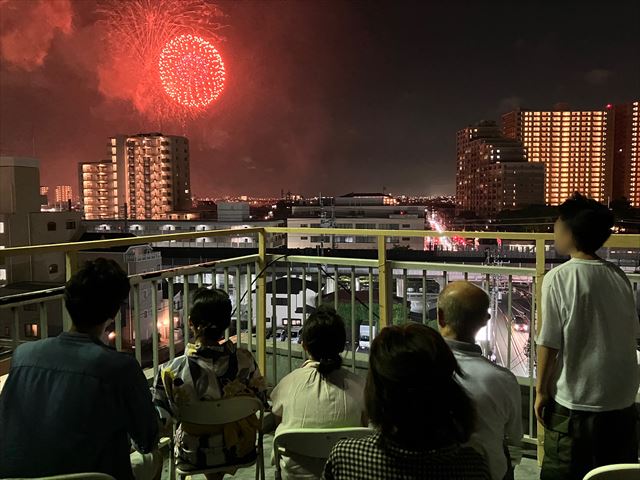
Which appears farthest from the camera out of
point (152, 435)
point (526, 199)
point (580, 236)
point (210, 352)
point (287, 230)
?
point (526, 199)

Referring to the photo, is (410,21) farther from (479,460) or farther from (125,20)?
(479,460)

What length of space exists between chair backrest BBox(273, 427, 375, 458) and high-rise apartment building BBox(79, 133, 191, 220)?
80451 mm

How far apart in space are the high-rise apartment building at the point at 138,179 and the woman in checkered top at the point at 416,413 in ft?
266

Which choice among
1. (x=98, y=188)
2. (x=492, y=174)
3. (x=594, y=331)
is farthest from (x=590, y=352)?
(x=492, y=174)

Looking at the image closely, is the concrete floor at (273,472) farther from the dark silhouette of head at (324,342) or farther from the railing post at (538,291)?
the dark silhouette of head at (324,342)

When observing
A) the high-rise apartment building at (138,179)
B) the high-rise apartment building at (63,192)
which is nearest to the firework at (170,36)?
the high-rise apartment building at (138,179)

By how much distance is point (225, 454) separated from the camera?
7.56 ft

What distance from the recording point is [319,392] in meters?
2.06

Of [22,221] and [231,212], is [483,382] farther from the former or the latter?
[231,212]

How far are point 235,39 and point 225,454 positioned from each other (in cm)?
8252

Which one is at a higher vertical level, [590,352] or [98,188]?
[98,188]

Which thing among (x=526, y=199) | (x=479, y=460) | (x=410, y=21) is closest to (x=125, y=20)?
(x=479, y=460)

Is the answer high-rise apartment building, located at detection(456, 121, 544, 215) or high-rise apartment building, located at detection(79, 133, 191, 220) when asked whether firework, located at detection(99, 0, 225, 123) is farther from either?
high-rise apartment building, located at detection(456, 121, 544, 215)

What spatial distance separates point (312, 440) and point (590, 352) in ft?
4.01
